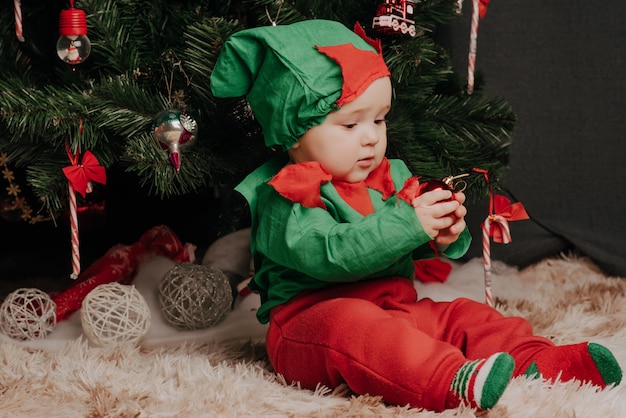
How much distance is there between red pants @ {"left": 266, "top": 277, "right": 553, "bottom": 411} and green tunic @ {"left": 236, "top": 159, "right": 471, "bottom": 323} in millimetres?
33

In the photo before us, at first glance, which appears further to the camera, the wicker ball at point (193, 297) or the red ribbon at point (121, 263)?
the red ribbon at point (121, 263)

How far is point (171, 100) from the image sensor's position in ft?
4.86

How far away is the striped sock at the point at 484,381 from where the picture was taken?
1.06 meters

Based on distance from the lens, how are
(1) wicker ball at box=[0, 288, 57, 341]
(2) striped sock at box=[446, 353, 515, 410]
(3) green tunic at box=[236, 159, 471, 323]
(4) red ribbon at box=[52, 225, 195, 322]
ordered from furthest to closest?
(4) red ribbon at box=[52, 225, 195, 322] → (1) wicker ball at box=[0, 288, 57, 341] → (3) green tunic at box=[236, 159, 471, 323] → (2) striped sock at box=[446, 353, 515, 410]

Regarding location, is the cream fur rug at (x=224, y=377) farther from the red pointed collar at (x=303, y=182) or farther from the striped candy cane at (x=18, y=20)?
the striped candy cane at (x=18, y=20)

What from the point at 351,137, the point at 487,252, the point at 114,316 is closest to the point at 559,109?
the point at 487,252

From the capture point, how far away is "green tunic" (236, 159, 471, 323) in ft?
3.82

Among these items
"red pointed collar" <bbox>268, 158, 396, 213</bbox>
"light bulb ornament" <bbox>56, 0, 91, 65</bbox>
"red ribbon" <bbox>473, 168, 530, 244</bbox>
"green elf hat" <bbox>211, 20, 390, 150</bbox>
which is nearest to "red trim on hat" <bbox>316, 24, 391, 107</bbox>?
"green elf hat" <bbox>211, 20, 390, 150</bbox>

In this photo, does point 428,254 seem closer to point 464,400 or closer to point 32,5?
point 464,400

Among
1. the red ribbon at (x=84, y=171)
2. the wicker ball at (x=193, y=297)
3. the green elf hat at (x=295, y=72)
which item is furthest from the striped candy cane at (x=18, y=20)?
the wicker ball at (x=193, y=297)

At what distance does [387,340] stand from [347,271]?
0.11 m

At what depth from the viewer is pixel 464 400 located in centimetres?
108

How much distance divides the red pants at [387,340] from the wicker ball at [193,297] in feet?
0.86

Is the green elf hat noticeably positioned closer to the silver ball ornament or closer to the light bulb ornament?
the silver ball ornament
